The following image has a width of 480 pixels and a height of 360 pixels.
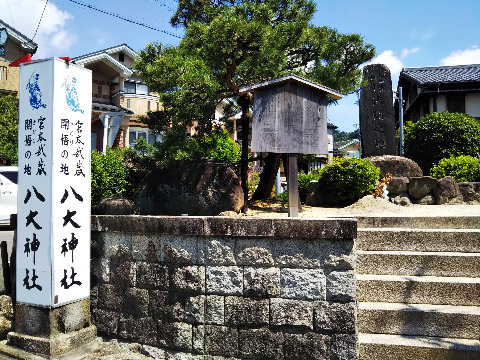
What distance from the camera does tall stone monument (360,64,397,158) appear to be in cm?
1162

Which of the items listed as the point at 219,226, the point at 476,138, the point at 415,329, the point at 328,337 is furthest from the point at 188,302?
the point at 476,138

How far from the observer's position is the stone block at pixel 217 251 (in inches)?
166

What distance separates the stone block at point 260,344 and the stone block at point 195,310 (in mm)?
477

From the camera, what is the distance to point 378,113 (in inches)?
460

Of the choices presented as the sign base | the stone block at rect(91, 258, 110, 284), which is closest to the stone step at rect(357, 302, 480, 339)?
the stone block at rect(91, 258, 110, 284)

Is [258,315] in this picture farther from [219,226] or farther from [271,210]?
[271,210]

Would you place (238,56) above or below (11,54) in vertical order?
below

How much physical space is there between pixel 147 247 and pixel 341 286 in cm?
224

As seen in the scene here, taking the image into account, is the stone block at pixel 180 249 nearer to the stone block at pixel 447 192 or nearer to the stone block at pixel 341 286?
the stone block at pixel 341 286

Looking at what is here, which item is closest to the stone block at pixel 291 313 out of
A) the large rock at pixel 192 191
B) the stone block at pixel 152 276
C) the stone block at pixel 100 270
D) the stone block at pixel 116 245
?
the stone block at pixel 152 276

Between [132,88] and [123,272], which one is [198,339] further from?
[132,88]

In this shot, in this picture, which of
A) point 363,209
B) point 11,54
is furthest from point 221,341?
point 11,54

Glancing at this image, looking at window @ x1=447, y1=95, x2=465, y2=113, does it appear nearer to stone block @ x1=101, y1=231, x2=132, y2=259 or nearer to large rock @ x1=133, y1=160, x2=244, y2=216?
large rock @ x1=133, y1=160, x2=244, y2=216

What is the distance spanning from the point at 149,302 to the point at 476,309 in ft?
11.7
